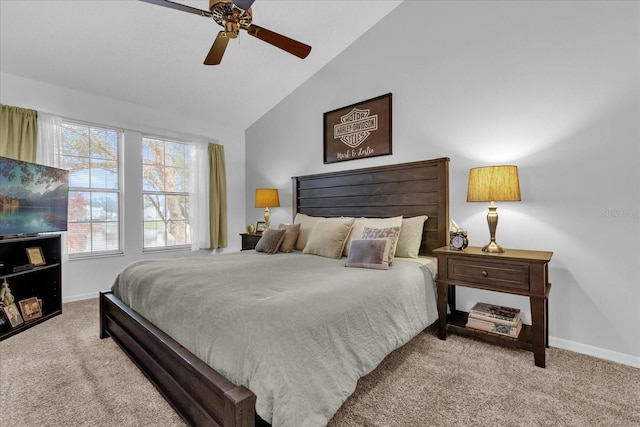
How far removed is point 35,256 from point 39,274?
0.27 m

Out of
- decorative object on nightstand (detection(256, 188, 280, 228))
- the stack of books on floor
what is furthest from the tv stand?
the stack of books on floor

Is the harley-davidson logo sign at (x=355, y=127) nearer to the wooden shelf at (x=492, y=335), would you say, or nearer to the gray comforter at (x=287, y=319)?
the gray comforter at (x=287, y=319)

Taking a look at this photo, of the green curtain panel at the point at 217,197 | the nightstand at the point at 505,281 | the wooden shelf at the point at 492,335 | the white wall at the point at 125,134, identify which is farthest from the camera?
the green curtain panel at the point at 217,197

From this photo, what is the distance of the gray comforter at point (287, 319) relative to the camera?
1180 mm

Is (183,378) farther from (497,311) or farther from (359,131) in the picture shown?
(359,131)

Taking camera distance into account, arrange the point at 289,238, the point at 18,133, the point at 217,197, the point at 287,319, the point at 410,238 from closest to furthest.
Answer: the point at 287,319 < the point at 410,238 < the point at 18,133 < the point at 289,238 < the point at 217,197

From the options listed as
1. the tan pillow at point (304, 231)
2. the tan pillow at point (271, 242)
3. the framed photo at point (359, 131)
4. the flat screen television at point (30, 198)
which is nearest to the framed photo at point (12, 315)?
the flat screen television at point (30, 198)

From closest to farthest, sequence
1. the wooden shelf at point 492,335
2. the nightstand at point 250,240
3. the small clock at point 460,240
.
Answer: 1. the wooden shelf at point 492,335
2. the small clock at point 460,240
3. the nightstand at point 250,240

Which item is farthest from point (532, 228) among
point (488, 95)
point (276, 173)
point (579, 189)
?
point (276, 173)

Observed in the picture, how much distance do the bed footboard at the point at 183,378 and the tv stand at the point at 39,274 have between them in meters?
1.45

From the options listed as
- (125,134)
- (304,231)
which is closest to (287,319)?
(304,231)

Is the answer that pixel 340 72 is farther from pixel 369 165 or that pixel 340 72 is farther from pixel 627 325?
pixel 627 325

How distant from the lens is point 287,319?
1299 mm

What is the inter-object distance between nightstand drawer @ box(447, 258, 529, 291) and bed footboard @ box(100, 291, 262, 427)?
1800mm
